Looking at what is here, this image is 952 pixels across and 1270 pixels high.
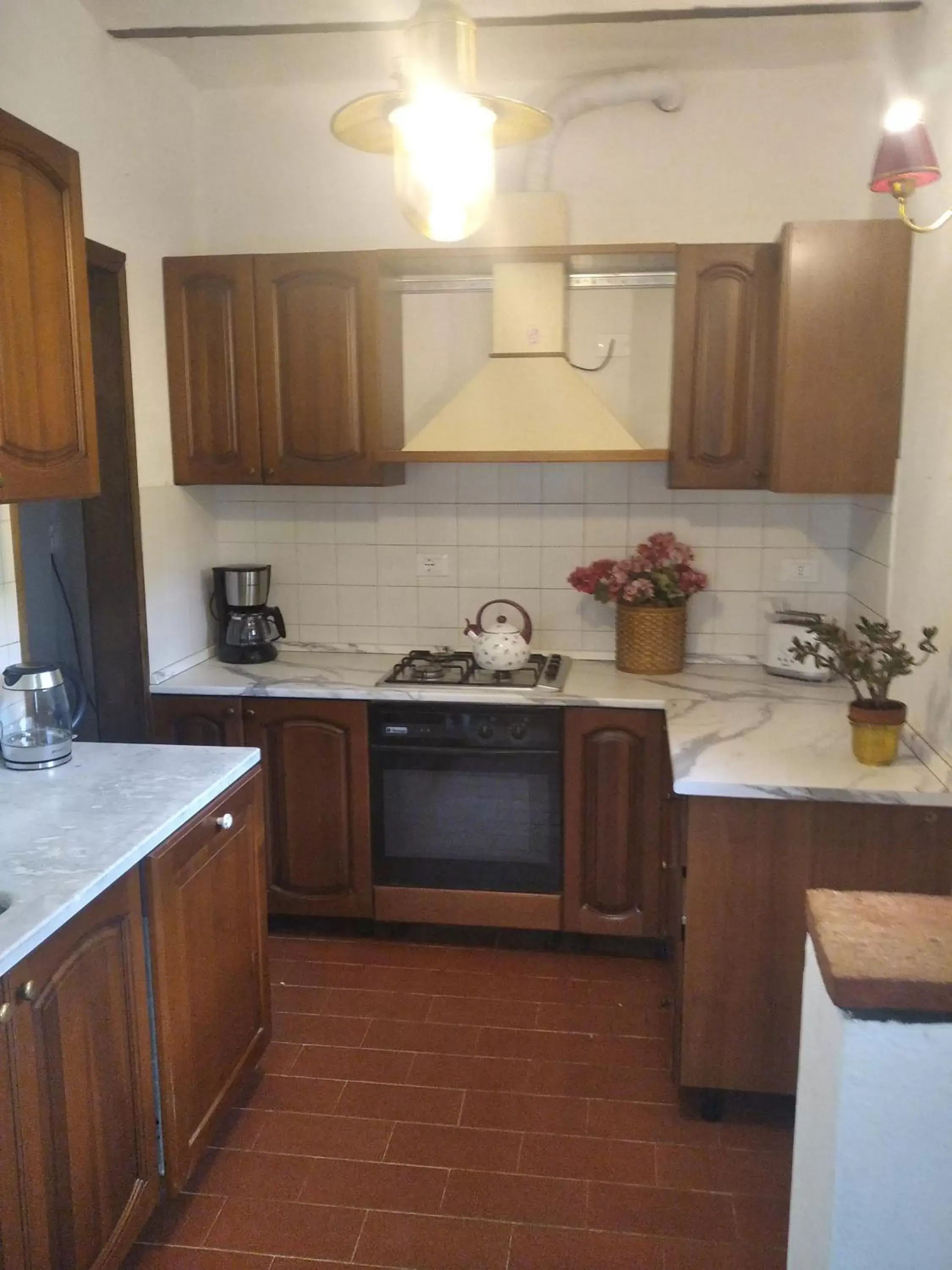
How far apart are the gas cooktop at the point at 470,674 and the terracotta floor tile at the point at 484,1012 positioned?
0.90m

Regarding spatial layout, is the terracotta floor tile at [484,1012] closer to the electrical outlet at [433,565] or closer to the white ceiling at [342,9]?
the electrical outlet at [433,565]

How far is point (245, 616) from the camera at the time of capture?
332cm

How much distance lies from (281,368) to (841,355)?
1691 millimetres

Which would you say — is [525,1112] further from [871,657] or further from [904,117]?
[904,117]

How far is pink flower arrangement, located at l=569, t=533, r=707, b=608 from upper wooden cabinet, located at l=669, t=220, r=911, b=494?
0.91ft

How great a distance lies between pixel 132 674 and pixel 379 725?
77cm

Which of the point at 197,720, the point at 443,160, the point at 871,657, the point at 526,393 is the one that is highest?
the point at 443,160

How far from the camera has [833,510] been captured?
3252 mm

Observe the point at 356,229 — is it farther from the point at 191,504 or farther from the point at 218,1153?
the point at 218,1153

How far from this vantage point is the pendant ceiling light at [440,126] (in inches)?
55.3

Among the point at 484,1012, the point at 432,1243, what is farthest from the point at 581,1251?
the point at 484,1012

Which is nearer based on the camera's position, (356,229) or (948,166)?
(948,166)

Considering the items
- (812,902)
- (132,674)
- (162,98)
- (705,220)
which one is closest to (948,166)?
(705,220)

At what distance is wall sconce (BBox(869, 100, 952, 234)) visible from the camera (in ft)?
5.49
